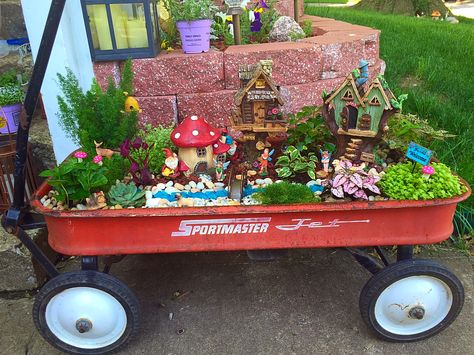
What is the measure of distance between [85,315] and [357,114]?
129 cm

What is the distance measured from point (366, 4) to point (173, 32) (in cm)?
883

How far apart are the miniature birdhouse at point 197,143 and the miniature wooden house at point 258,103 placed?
12cm

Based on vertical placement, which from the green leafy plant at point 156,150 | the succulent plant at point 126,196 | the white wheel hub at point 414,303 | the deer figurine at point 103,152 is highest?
the deer figurine at point 103,152

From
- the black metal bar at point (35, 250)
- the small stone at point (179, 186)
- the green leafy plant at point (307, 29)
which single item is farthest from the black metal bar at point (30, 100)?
the green leafy plant at point (307, 29)

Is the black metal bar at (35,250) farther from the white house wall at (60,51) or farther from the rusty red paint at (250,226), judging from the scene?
the white house wall at (60,51)

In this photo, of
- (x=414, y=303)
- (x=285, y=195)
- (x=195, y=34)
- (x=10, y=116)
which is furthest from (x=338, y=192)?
(x=10, y=116)

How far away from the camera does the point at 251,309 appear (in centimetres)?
205

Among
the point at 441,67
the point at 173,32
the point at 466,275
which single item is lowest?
the point at 466,275

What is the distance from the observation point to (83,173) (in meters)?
1.61

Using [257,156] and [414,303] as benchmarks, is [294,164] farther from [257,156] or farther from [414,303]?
[414,303]

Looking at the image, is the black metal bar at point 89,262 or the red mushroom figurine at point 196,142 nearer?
the black metal bar at point 89,262

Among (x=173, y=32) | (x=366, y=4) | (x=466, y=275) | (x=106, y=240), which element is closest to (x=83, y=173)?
(x=106, y=240)

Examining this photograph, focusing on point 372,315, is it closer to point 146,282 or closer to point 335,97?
point 335,97

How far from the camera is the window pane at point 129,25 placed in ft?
7.50
